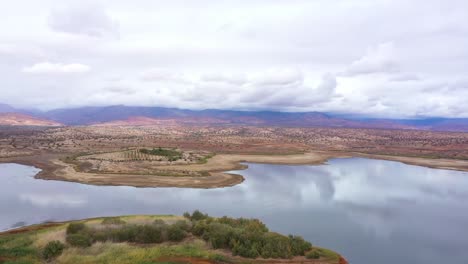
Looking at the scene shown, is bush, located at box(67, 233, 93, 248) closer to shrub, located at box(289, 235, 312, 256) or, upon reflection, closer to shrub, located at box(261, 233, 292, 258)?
shrub, located at box(261, 233, 292, 258)

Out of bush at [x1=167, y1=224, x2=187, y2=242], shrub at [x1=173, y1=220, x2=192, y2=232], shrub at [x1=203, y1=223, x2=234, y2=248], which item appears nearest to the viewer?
shrub at [x1=203, y1=223, x2=234, y2=248]

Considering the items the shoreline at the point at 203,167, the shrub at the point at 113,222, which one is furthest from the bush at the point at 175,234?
the shoreline at the point at 203,167

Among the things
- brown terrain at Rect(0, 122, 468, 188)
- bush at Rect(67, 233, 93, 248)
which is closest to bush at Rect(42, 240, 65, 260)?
bush at Rect(67, 233, 93, 248)

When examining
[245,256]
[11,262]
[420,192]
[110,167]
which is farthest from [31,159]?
[420,192]

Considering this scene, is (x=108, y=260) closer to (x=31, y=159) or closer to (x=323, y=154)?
(x=31, y=159)

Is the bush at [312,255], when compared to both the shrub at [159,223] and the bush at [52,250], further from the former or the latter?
the bush at [52,250]

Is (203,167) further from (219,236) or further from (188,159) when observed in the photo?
(219,236)
